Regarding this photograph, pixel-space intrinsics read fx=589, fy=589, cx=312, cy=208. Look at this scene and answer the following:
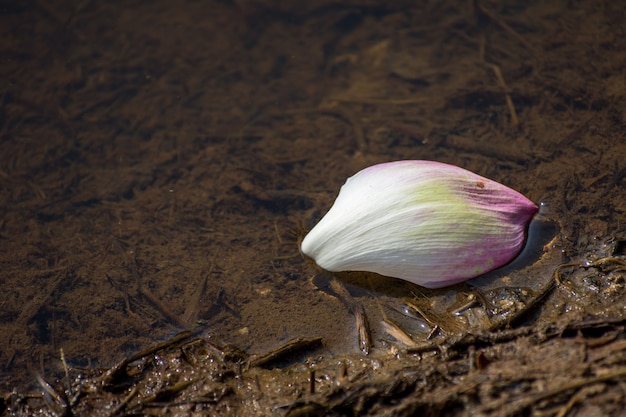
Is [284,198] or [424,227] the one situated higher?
[424,227]

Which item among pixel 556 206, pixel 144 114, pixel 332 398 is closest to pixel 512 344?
pixel 332 398

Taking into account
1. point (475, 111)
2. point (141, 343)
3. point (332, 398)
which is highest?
point (475, 111)

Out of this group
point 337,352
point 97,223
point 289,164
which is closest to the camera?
point 337,352

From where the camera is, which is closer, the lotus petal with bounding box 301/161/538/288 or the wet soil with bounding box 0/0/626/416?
the wet soil with bounding box 0/0/626/416

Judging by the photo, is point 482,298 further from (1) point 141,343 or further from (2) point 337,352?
(1) point 141,343

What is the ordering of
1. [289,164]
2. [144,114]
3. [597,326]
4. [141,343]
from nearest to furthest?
[597,326]
[141,343]
[289,164]
[144,114]
